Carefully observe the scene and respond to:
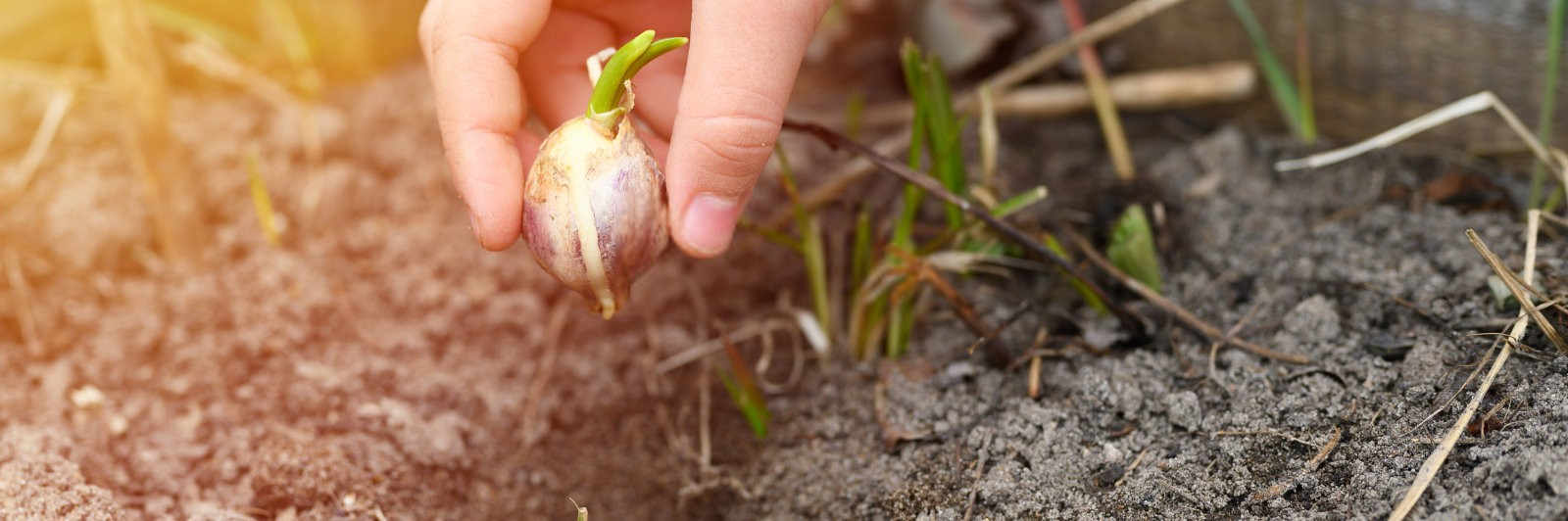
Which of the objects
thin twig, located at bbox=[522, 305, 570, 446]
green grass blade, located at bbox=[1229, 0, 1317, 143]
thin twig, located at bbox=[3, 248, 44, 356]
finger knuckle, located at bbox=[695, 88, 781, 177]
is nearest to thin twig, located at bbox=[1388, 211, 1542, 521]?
green grass blade, located at bbox=[1229, 0, 1317, 143]

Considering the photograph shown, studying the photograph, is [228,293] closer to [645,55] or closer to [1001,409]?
[645,55]

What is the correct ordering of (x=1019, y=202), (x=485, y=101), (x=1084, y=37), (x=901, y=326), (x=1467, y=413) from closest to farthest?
1. (x=1467, y=413)
2. (x=485, y=101)
3. (x=1019, y=202)
4. (x=901, y=326)
5. (x=1084, y=37)

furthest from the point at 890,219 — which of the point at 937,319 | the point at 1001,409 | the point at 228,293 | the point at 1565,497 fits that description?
the point at 228,293

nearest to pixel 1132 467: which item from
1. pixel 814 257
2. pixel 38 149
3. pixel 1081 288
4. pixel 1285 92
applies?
pixel 1081 288

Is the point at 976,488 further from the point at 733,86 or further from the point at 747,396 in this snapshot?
the point at 733,86

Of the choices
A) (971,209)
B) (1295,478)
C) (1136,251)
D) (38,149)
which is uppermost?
(38,149)
